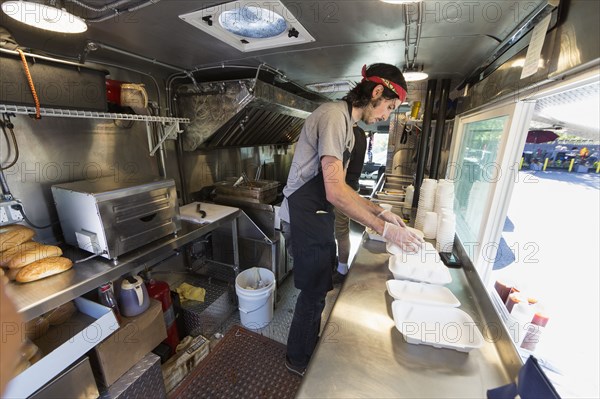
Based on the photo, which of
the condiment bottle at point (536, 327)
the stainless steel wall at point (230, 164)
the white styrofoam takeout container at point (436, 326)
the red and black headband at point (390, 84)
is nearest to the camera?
the white styrofoam takeout container at point (436, 326)

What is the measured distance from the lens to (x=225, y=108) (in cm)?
241

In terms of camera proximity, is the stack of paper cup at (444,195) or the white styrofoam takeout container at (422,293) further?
the stack of paper cup at (444,195)

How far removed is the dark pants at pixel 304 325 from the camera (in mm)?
1484

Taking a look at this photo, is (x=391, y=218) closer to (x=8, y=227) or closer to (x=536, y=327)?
(x=536, y=327)

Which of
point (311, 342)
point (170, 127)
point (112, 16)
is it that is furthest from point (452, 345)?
point (170, 127)

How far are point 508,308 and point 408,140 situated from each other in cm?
277

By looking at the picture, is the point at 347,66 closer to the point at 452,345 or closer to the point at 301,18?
the point at 301,18

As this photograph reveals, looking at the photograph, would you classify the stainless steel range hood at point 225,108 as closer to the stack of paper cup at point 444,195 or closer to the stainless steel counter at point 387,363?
the stack of paper cup at point 444,195

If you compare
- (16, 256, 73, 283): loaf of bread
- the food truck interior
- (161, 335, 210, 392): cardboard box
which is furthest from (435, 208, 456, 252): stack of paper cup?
(16, 256, 73, 283): loaf of bread

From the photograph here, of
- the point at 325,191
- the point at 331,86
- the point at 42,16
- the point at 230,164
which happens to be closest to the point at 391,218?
the point at 325,191

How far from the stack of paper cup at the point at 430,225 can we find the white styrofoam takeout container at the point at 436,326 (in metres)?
0.81

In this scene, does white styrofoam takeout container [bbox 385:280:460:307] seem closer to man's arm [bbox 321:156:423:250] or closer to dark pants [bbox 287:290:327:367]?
man's arm [bbox 321:156:423:250]

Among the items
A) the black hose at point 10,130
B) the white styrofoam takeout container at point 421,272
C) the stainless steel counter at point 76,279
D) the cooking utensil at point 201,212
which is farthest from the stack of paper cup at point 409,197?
the black hose at point 10,130

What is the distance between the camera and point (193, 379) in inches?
67.1
